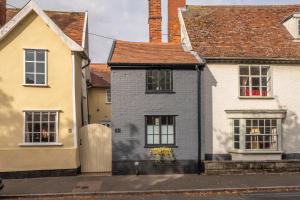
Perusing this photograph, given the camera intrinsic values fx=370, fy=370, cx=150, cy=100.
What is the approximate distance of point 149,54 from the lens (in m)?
20.2

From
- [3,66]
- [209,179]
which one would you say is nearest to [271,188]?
[209,179]

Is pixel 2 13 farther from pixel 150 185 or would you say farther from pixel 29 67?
pixel 150 185

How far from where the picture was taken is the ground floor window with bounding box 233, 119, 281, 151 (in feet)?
64.6

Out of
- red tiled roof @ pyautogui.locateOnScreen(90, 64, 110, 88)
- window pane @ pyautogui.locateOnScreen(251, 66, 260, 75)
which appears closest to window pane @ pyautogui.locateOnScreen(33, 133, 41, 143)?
window pane @ pyautogui.locateOnScreen(251, 66, 260, 75)

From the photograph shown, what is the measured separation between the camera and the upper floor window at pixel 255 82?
20.1 meters

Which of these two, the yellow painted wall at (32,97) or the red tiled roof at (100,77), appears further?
the red tiled roof at (100,77)

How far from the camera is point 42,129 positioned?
725 inches

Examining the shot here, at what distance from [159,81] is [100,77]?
1516 cm

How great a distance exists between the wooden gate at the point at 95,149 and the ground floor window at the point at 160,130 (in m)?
2.16

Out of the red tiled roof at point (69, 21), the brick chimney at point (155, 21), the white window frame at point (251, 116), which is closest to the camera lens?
the white window frame at point (251, 116)

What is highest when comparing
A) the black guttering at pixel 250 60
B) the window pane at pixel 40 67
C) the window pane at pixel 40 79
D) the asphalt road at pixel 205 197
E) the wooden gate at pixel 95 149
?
the black guttering at pixel 250 60

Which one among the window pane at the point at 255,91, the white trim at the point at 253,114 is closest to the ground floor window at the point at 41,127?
the white trim at the point at 253,114

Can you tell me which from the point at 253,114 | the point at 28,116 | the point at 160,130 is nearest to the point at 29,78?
the point at 28,116

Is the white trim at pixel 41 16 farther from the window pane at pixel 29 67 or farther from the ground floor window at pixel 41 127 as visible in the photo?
the ground floor window at pixel 41 127
